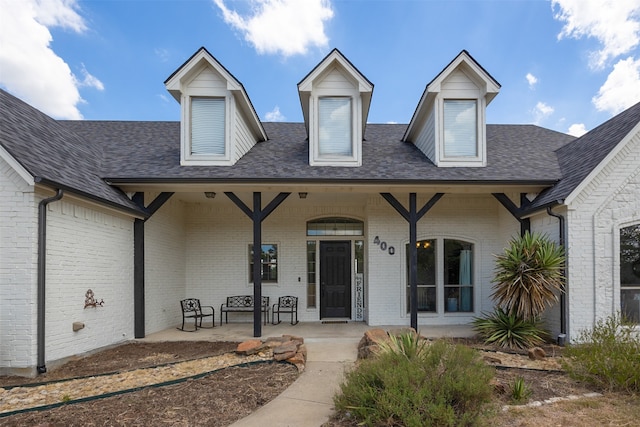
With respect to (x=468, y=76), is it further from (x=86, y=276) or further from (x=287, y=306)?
(x=86, y=276)

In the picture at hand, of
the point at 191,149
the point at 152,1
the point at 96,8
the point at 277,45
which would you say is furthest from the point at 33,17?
the point at 277,45

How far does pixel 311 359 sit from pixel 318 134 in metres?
5.02

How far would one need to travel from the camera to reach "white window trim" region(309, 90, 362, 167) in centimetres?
901

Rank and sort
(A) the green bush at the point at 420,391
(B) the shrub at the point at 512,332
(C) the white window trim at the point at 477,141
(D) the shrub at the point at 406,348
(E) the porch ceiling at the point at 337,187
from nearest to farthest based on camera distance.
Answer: (A) the green bush at the point at 420,391 → (D) the shrub at the point at 406,348 → (B) the shrub at the point at 512,332 → (E) the porch ceiling at the point at 337,187 → (C) the white window trim at the point at 477,141

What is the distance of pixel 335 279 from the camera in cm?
1105

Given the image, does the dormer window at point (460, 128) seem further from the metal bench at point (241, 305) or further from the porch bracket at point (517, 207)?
the metal bench at point (241, 305)

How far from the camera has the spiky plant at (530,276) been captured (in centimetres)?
733

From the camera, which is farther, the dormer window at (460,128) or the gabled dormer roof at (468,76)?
the dormer window at (460,128)

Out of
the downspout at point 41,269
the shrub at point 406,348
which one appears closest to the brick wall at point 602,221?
the shrub at point 406,348

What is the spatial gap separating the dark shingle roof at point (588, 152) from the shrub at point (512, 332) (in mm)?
2406

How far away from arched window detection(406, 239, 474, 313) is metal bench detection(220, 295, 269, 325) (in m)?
3.84

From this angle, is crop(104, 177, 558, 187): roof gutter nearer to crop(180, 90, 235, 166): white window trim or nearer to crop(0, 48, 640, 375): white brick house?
crop(0, 48, 640, 375): white brick house

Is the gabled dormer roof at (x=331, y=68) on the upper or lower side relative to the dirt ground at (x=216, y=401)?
upper

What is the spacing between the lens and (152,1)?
9.67m
